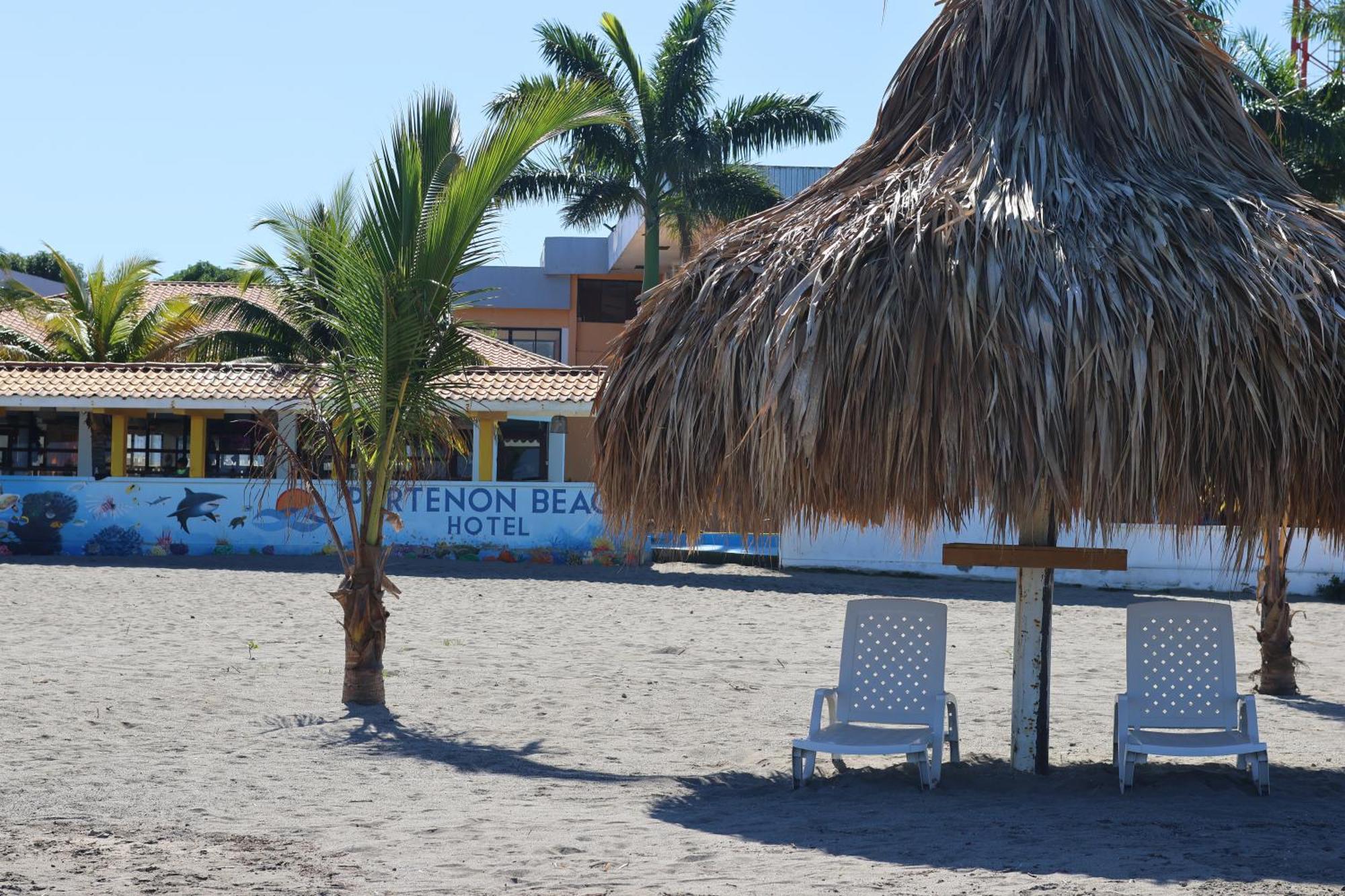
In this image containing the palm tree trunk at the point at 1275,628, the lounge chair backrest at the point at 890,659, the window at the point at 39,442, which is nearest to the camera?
the lounge chair backrest at the point at 890,659

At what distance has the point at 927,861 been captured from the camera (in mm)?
4852

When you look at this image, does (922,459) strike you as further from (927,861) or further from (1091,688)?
(1091,688)

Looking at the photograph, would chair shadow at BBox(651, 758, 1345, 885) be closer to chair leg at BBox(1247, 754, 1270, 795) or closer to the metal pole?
chair leg at BBox(1247, 754, 1270, 795)

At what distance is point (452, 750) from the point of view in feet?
23.9

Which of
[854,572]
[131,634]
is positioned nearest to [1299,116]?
[854,572]

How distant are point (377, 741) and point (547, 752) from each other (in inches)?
39.7

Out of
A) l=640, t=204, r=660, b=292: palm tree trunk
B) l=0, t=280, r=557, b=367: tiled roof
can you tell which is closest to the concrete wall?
l=0, t=280, r=557, b=367: tiled roof

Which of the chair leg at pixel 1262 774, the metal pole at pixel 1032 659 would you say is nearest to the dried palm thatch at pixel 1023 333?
the metal pole at pixel 1032 659

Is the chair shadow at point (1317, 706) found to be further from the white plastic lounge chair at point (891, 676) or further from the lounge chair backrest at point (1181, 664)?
the white plastic lounge chair at point (891, 676)

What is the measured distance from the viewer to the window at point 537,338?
3550 cm

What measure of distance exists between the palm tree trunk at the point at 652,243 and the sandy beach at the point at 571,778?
48.7 ft

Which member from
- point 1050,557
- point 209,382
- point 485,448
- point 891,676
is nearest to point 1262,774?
point 1050,557

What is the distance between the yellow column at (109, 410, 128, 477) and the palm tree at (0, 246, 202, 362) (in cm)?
349

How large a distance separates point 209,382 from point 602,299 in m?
15.1
